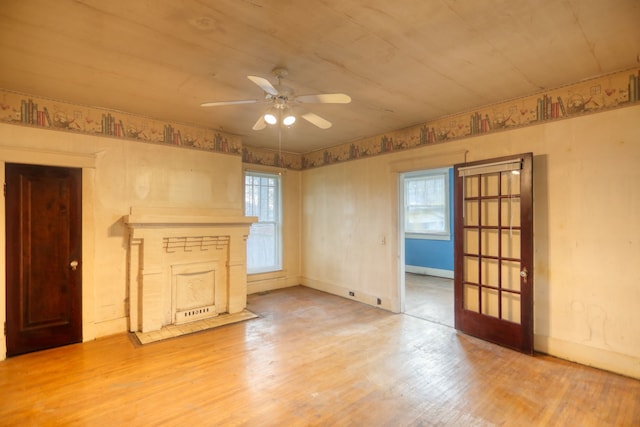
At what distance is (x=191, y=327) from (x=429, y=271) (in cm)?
557

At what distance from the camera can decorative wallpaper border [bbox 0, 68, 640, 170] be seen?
2.80 m

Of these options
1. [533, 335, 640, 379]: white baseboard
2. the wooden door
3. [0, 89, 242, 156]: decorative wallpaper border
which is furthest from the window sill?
[0, 89, 242, 156]: decorative wallpaper border

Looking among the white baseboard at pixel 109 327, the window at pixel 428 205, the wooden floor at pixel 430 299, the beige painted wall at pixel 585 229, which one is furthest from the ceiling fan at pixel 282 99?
the window at pixel 428 205

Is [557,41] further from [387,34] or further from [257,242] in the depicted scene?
[257,242]

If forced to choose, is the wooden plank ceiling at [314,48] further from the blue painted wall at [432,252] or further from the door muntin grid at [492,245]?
the blue painted wall at [432,252]

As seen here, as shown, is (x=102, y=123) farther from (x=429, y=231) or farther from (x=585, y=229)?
(x=429, y=231)

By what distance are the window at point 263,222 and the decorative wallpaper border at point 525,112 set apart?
2043 millimetres

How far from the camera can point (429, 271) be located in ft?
24.3

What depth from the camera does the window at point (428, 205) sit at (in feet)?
23.6

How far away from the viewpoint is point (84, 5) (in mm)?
1831

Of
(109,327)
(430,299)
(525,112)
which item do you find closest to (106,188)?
(109,327)

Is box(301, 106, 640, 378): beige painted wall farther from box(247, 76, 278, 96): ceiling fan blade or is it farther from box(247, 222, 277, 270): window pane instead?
box(247, 222, 277, 270): window pane

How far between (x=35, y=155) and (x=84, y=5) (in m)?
2.13

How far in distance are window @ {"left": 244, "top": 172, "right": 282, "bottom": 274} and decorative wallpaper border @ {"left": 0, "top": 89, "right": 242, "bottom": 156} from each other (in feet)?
3.43
